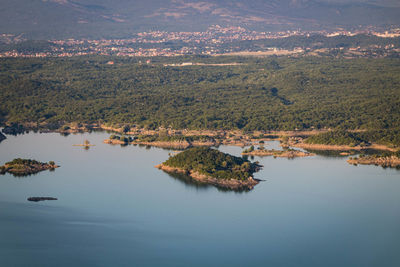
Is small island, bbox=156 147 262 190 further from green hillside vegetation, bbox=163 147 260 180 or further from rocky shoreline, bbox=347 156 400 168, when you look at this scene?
rocky shoreline, bbox=347 156 400 168

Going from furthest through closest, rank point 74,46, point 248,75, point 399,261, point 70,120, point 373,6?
point 373,6 → point 74,46 → point 248,75 → point 70,120 → point 399,261

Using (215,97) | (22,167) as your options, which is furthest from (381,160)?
(215,97)

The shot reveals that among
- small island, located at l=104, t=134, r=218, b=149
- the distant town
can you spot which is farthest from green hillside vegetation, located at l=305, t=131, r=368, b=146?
the distant town

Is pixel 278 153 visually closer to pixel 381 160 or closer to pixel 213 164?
pixel 381 160

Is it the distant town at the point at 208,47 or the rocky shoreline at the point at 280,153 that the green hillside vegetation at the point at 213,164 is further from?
the distant town at the point at 208,47

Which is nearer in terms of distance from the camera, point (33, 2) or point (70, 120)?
point (70, 120)

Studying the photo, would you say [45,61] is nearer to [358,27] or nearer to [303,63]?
[303,63]

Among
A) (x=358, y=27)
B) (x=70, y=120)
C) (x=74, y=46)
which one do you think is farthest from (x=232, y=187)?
(x=358, y=27)
